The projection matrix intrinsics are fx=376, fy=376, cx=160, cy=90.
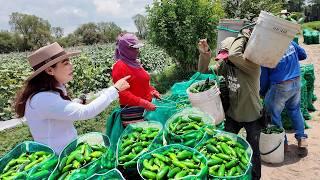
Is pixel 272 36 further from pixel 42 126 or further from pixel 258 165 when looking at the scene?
pixel 42 126

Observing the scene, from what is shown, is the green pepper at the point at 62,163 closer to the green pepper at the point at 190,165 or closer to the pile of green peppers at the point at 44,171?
the pile of green peppers at the point at 44,171

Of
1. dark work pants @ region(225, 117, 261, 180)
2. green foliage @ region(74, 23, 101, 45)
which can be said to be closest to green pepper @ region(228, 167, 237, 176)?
dark work pants @ region(225, 117, 261, 180)

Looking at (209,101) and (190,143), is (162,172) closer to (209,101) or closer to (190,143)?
(190,143)

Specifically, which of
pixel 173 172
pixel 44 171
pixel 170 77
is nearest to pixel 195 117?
pixel 173 172

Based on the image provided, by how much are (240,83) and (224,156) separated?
1261 mm

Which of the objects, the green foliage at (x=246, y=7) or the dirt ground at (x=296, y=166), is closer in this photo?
the dirt ground at (x=296, y=166)

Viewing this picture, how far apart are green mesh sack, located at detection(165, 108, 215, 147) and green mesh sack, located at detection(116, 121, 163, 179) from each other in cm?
9

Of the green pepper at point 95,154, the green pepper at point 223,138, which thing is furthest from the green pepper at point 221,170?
the green pepper at point 95,154

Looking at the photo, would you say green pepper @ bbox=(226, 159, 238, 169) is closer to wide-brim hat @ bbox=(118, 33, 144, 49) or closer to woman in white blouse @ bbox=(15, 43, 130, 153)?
woman in white blouse @ bbox=(15, 43, 130, 153)

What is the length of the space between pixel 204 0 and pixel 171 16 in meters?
1.37

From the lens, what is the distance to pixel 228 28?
4.93 metres

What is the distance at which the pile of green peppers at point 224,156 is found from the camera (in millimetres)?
2332

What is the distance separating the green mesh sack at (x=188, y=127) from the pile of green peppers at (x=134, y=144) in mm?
122

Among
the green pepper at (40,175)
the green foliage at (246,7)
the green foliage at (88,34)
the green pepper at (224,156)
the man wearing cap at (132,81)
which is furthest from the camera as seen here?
the green foliage at (88,34)
